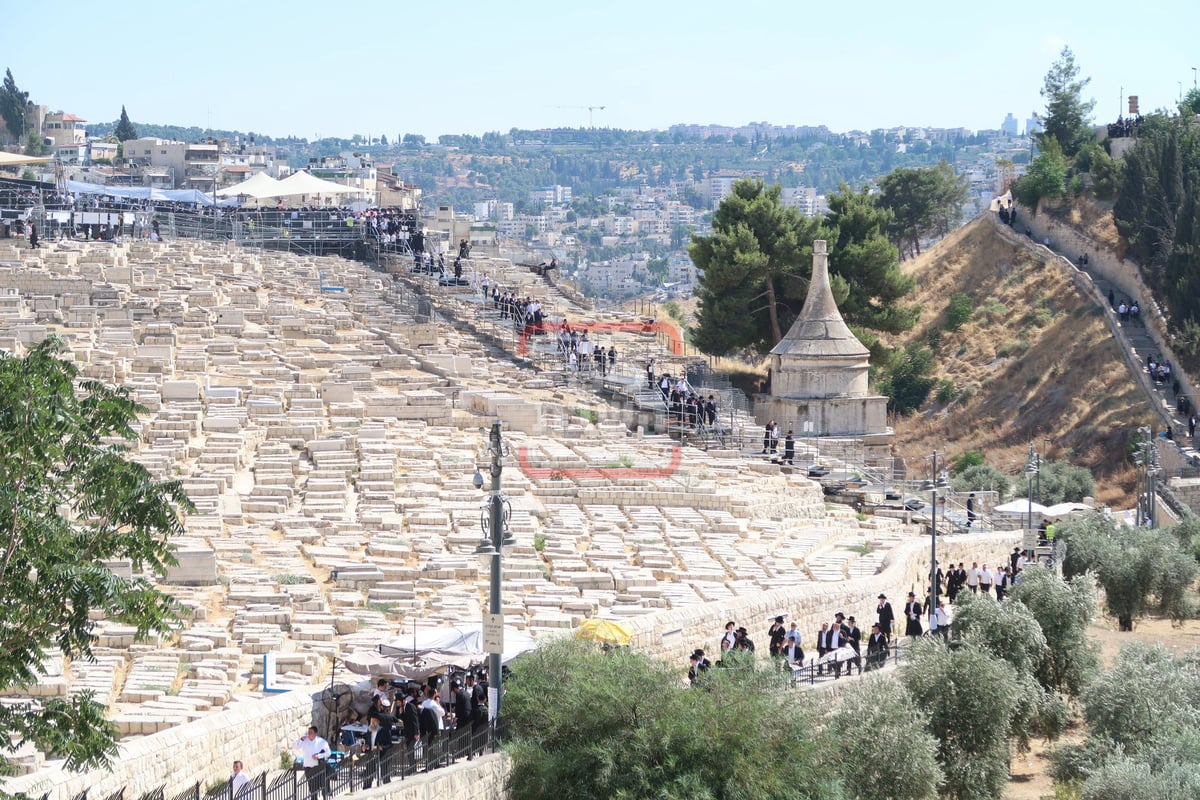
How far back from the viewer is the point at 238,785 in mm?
14133

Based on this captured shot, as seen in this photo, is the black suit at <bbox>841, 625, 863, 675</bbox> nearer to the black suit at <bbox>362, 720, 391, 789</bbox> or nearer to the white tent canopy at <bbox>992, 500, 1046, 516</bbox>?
the black suit at <bbox>362, 720, 391, 789</bbox>

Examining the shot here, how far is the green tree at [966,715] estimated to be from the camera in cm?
2120

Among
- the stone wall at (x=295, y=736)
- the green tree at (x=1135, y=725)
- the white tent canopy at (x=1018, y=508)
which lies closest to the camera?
the stone wall at (x=295, y=736)

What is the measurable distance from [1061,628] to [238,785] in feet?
45.3

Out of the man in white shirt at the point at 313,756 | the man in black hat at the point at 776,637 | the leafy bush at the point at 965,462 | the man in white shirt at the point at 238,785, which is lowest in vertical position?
the leafy bush at the point at 965,462

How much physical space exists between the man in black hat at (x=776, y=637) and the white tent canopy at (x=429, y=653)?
324cm

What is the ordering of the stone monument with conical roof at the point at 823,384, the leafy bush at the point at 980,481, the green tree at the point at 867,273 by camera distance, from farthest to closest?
the green tree at the point at 867,273
the leafy bush at the point at 980,481
the stone monument with conical roof at the point at 823,384

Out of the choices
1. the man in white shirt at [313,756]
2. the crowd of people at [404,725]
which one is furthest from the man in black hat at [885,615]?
the man in white shirt at [313,756]

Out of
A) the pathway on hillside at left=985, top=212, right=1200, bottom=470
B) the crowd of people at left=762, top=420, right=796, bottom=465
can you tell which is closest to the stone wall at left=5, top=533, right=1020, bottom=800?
the crowd of people at left=762, top=420, right=796, bottom=465

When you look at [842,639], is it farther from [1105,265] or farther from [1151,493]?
[1105,265]

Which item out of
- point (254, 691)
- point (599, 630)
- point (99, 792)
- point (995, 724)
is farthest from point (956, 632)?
point (99, 792)

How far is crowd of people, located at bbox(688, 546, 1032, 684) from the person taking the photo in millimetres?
19984

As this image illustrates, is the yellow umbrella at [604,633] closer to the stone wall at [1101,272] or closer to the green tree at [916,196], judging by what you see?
the stone wall at [1101,272]

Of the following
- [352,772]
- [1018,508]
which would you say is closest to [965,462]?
[1018,508]
